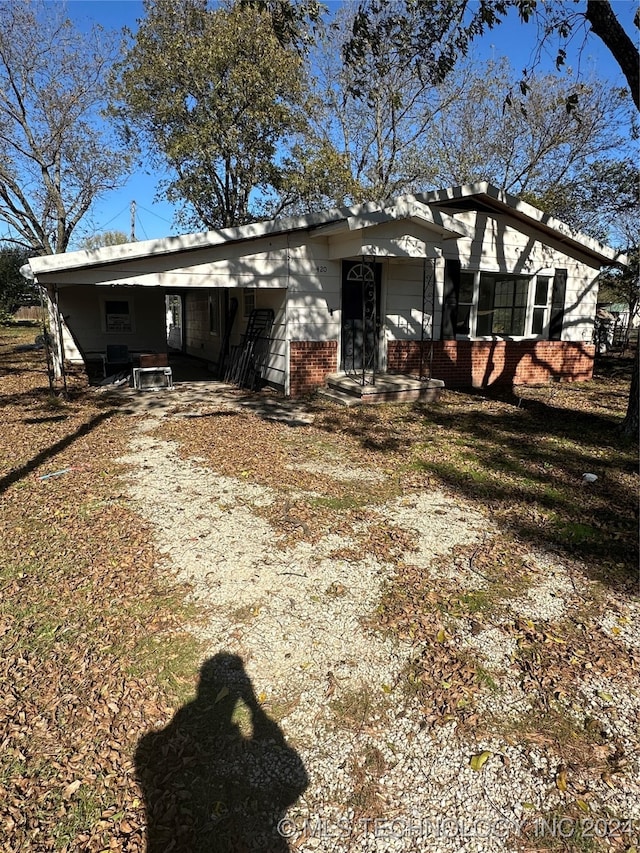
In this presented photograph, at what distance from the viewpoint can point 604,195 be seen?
51.8 feet

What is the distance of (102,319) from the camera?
609 inches

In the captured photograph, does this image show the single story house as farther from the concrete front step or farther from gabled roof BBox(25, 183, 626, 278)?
the concrete front step

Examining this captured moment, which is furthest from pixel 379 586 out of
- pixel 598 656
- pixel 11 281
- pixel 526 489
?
pixel 11 281

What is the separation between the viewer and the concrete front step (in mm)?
9305

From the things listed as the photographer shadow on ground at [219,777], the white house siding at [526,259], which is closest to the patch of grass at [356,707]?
the photographer shadow on ground at [219,777]

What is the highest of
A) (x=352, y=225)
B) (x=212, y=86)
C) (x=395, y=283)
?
(x=212, y=86)

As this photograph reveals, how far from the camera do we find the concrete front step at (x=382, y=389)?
30.5 feet

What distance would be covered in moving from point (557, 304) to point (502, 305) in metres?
1.41

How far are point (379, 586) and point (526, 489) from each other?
103 inches

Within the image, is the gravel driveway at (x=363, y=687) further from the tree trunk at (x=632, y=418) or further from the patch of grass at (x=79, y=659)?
the tree trunk at (x=632, y=418)

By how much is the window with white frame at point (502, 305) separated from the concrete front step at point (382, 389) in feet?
6.95

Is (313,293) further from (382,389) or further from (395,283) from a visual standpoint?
(382,389)

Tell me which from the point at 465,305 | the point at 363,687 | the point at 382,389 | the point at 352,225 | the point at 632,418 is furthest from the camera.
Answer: the point at 465,305

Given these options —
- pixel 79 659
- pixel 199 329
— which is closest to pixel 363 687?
pixel 79 659
